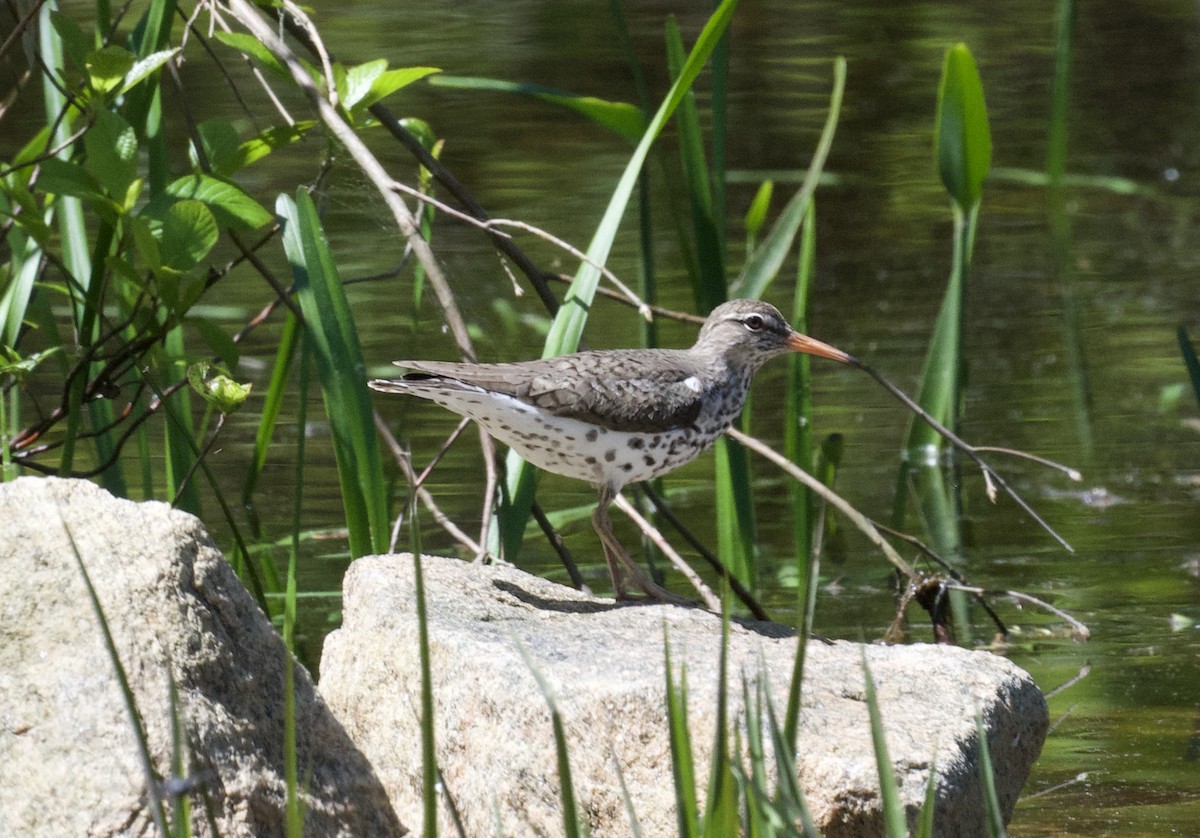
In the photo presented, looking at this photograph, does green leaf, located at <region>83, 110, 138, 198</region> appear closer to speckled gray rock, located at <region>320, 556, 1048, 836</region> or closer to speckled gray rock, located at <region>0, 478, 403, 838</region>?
speckled gray rock, located at <region>0, 478, 403, 838</region>

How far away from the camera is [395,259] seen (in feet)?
26.9

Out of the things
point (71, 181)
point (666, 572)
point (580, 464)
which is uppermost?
point (71, 181)

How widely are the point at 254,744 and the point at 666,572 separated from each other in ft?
9.79

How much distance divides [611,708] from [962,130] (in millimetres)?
2838

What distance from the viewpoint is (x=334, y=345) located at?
3.99m

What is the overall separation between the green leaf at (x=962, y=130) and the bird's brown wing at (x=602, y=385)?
1501 millimetres

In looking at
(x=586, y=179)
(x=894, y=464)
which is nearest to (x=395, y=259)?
(x=586, y=179)

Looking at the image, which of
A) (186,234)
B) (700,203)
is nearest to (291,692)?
(186,234)

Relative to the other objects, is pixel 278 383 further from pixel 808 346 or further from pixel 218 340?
pixel 808 346

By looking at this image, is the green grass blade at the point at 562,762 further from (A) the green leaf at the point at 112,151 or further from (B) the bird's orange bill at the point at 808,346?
(B) the bird's orange bill at the point at 808,346

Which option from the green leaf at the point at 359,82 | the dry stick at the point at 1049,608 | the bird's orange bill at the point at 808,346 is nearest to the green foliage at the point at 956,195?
the dry stick at the point at 1049,608

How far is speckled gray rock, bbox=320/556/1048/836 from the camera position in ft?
10.3

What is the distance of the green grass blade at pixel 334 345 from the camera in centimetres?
398

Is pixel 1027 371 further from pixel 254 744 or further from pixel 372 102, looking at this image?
pixel 254 744
